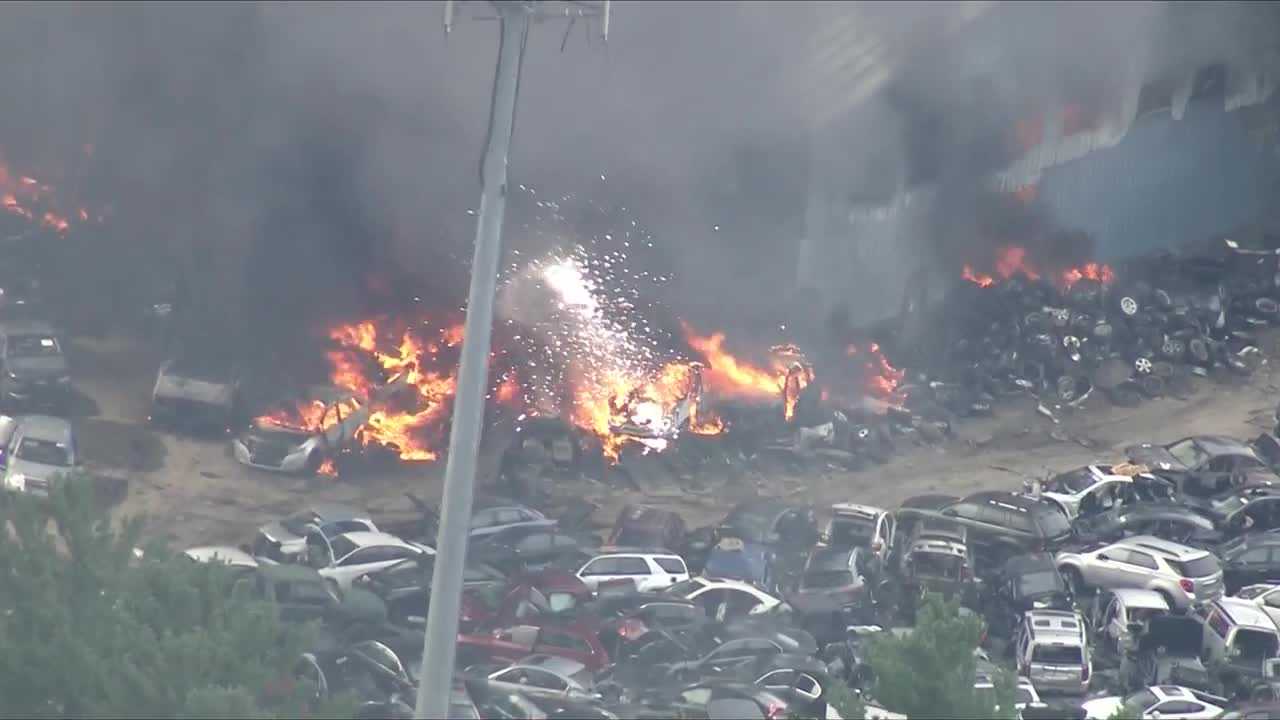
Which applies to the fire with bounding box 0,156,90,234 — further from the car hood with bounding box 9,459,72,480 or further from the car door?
the car door

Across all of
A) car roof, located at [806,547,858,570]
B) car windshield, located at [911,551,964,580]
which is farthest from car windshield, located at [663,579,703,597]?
car windshield, located at [911,551,964,580]

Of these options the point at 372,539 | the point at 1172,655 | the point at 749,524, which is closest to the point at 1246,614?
the point at 1172,655

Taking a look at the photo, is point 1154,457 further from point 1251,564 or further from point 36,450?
point 36,450

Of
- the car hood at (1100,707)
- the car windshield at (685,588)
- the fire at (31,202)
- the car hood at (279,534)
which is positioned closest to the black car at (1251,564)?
the car hood at (1100,707)

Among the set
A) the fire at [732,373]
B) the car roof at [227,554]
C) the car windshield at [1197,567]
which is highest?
the fire at [732,373]

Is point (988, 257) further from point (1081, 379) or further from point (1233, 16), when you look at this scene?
point (1233, 16)

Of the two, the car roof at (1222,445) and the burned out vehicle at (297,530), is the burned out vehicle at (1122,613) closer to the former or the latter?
the car roof at (1222,445)

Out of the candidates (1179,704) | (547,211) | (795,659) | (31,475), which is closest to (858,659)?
(795,659)
